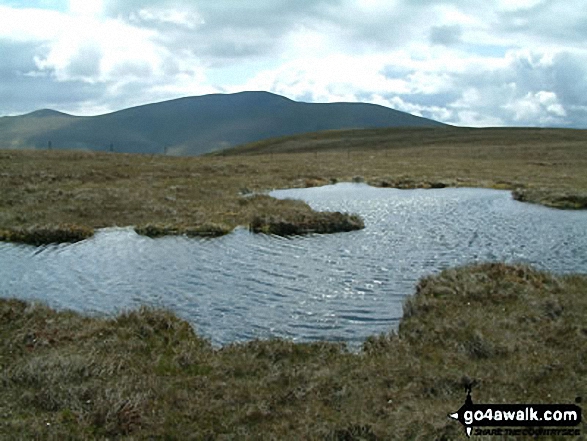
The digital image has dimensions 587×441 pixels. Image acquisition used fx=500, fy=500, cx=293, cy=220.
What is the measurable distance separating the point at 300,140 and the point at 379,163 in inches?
3239

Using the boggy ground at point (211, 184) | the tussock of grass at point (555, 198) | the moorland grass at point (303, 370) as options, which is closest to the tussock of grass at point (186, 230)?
the boggy ground at point (211, 184)

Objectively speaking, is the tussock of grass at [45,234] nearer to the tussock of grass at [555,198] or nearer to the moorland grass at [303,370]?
the moorland grass at [303,370]

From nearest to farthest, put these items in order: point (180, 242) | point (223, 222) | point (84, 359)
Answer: point (84, 359) → point (180, 242) → point (223, 222)

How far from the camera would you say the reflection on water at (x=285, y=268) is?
18.0 meters

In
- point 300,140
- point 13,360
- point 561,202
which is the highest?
point 300,140

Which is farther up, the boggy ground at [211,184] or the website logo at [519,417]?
the boggy ground at [211,184]

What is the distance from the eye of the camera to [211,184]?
186ft

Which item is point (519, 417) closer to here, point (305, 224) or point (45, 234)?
point (305, 224)

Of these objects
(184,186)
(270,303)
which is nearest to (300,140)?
(184,186)

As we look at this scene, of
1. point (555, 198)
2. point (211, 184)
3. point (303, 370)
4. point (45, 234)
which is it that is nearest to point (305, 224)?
point (45, 234)

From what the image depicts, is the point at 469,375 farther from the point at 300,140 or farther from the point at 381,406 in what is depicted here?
the point at 300,140

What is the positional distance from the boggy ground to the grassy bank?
17.1 meters

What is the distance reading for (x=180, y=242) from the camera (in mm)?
30078

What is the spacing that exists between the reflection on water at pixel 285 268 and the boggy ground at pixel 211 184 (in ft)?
8.71
